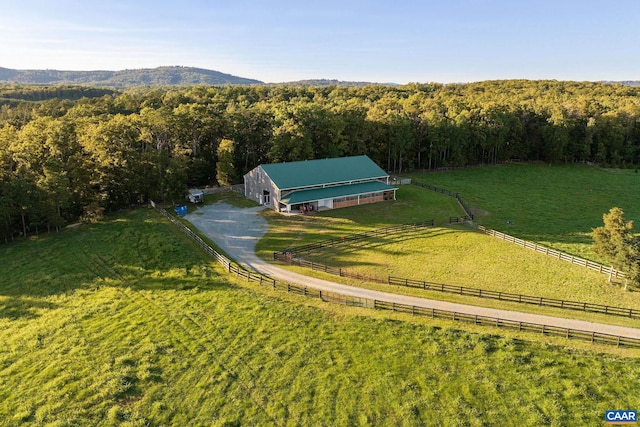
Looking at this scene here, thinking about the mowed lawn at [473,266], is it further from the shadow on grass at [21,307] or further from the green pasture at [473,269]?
the shadow on grass at [21,307]

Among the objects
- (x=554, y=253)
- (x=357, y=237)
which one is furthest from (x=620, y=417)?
(x=357, y=237)

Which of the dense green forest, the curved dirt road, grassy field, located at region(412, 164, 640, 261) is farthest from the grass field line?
grassy field, located at region(412, 164, 640, 261)

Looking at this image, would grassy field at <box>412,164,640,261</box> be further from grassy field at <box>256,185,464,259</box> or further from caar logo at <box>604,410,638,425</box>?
caar logo at <box>604,410,638,425</box>

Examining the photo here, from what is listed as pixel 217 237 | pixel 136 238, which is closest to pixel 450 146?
pixel 217 237

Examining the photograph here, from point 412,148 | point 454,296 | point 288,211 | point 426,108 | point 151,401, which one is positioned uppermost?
point 426,108

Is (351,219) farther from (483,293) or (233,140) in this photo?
(233,140)

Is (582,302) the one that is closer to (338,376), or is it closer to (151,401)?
(338,376)
